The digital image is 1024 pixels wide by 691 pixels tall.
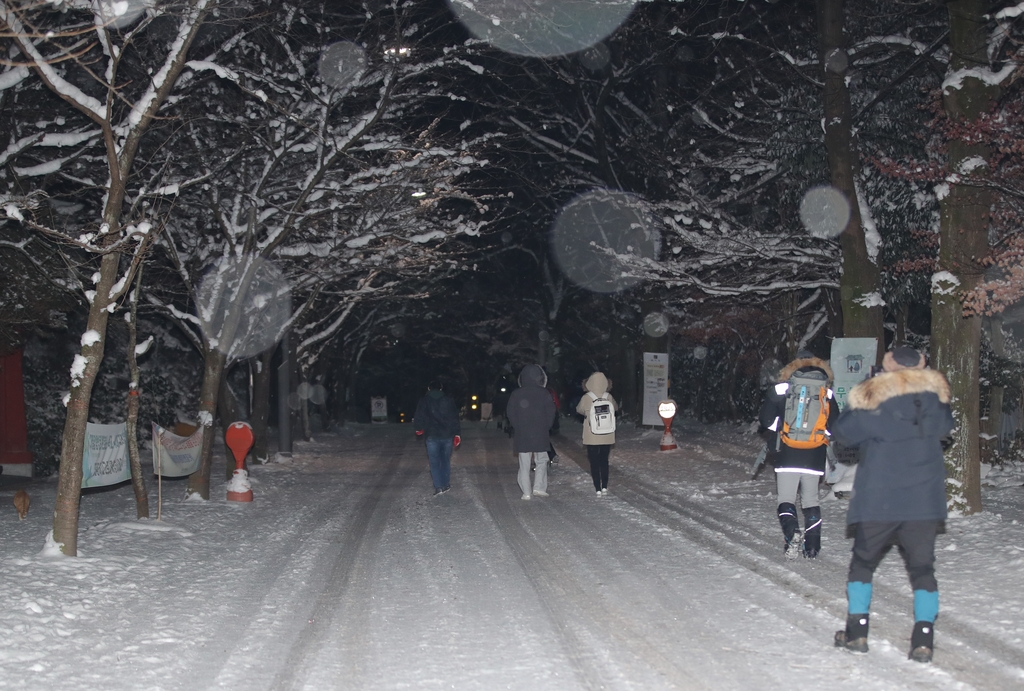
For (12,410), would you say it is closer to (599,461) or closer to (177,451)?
(177,451)

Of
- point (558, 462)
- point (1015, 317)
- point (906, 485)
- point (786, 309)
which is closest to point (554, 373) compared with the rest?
point (786, 309)

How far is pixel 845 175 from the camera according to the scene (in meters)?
12.9

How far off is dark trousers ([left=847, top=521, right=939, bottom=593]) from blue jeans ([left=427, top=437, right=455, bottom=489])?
8999mm

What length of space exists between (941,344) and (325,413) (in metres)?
31.0

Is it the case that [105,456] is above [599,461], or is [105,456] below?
above

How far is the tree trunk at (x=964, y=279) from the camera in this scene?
988 centimetres

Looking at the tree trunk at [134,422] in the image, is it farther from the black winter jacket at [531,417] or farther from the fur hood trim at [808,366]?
the fur hood trim at [808,366]

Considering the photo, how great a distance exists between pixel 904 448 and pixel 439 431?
9266mm

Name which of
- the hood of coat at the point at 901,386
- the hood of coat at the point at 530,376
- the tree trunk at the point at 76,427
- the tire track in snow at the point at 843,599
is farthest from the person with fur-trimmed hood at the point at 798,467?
the tree trunk at the point at 76,427

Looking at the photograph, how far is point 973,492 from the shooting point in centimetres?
990

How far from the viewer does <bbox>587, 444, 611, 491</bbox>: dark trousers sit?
13016 millimetres

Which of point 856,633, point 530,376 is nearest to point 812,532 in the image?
point 856,633

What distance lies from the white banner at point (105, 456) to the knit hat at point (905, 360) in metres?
8.47

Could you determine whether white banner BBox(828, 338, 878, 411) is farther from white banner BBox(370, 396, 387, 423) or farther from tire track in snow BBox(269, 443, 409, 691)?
white banner BBox(370, 396, 387, 423)
